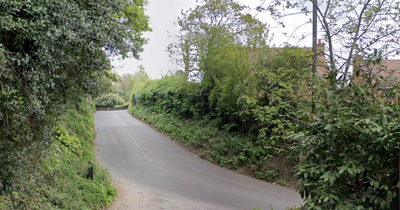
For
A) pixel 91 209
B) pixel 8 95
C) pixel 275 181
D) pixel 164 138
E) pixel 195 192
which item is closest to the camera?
pixel 8 95

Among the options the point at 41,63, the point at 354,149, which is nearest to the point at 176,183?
the point at 41,63

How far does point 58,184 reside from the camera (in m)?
7.85

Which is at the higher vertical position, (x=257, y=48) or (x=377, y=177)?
(x=257, y=48)

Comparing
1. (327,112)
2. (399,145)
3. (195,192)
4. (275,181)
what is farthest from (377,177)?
(275,181)

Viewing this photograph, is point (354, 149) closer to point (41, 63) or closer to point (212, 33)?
point (41, 63)

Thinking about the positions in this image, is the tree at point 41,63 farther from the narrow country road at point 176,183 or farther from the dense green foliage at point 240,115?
the dense green foliage at point 240,115

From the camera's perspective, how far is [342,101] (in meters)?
4.34

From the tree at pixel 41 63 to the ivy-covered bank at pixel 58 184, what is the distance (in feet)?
0.78

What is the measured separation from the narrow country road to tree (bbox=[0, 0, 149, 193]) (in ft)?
17.7

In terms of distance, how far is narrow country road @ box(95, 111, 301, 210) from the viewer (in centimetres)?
1139

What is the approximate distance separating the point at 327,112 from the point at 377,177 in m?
0.97

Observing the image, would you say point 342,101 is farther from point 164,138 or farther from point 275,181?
point 164,138

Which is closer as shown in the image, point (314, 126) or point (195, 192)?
point (314, 126)

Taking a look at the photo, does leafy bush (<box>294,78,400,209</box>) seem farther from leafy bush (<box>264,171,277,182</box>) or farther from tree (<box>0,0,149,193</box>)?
leafy bush (<box>264,171,277,182</box>)
